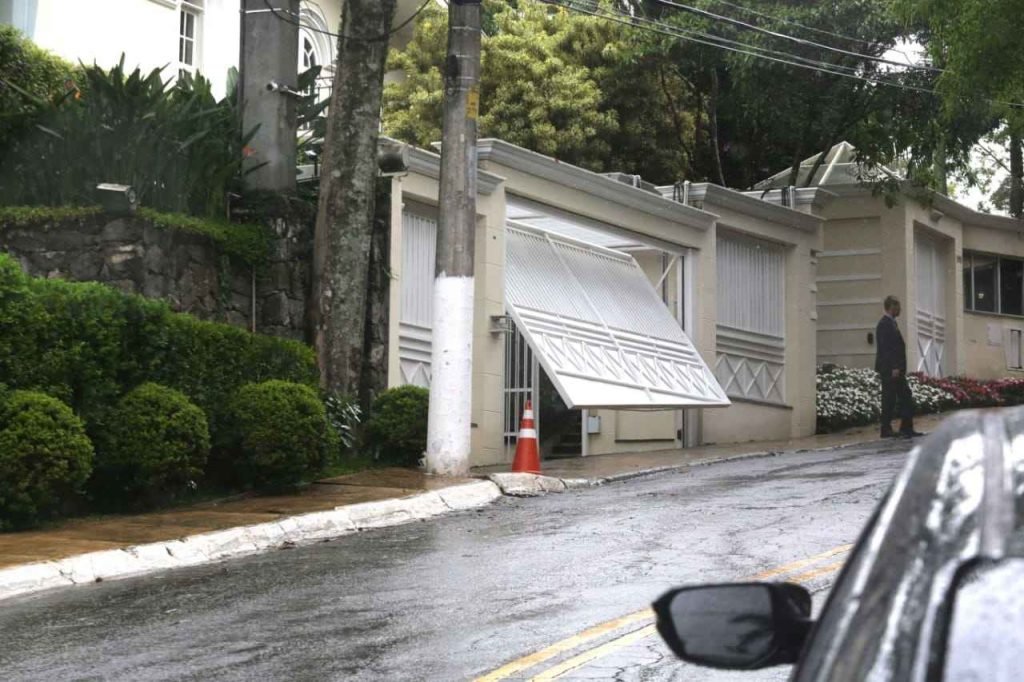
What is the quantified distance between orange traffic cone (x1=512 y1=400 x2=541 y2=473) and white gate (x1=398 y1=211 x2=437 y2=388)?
2.29 m

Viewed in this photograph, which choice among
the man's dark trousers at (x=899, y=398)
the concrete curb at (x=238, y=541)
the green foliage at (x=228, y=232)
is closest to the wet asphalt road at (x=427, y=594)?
the concrete curb at (x=238, y=541)

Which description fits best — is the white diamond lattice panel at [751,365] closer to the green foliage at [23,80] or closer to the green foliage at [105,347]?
the green foliage at [105,347]

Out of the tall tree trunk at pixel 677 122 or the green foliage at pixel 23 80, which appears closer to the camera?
the green foliage at pixel 23 80

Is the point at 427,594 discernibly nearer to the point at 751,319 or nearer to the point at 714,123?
the point at 751,319

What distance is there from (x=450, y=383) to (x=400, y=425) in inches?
43.1

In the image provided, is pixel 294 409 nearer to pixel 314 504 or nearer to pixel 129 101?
pixel 314 504

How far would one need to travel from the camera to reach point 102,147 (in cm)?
1589

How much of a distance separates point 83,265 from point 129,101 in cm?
182

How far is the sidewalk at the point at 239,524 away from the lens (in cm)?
1095

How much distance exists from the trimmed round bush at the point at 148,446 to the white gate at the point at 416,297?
16.2 feet

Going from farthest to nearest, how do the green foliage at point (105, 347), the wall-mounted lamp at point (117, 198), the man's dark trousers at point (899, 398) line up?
the man's dark trousers at point (899, 398) → the wall-mounted lamp at point (117, 198) → the green foliage at point (105, 347)

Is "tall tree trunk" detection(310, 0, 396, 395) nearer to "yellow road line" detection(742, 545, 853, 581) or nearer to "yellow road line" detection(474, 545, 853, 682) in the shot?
"yellow road line" detection(742, 545, 853, 581)

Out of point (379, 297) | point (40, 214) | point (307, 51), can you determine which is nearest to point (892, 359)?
point (379, 297)

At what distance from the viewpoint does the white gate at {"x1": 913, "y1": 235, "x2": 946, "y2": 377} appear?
108ft
